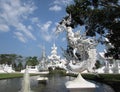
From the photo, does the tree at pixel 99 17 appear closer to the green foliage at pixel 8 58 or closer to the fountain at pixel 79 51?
the fountain at pixel 79 51

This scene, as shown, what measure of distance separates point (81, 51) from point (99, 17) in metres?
5.18

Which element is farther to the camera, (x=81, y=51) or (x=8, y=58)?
(x=8, y=58)

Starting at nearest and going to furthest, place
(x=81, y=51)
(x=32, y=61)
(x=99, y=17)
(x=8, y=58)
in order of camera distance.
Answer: (x=81, y=51) < (x=99, y=17) < (x=8, y=58) < (x=32, y=61)

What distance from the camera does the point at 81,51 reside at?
15.6m

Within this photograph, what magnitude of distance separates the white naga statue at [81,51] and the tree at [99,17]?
3.29 metres

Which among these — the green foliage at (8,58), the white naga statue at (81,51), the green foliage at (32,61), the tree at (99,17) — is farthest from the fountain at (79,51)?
the green foliage at (8,58)

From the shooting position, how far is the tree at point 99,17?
18791 mm

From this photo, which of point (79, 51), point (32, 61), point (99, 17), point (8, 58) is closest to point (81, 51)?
point (79, 51)

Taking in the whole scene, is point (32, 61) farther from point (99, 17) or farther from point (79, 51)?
point (79, 51)

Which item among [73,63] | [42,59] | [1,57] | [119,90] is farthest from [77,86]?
[1,57]

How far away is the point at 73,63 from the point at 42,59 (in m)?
61.3

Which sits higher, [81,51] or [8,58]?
[8,58]

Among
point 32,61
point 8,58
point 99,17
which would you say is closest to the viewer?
point 99,17

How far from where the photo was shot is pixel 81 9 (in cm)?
1961
